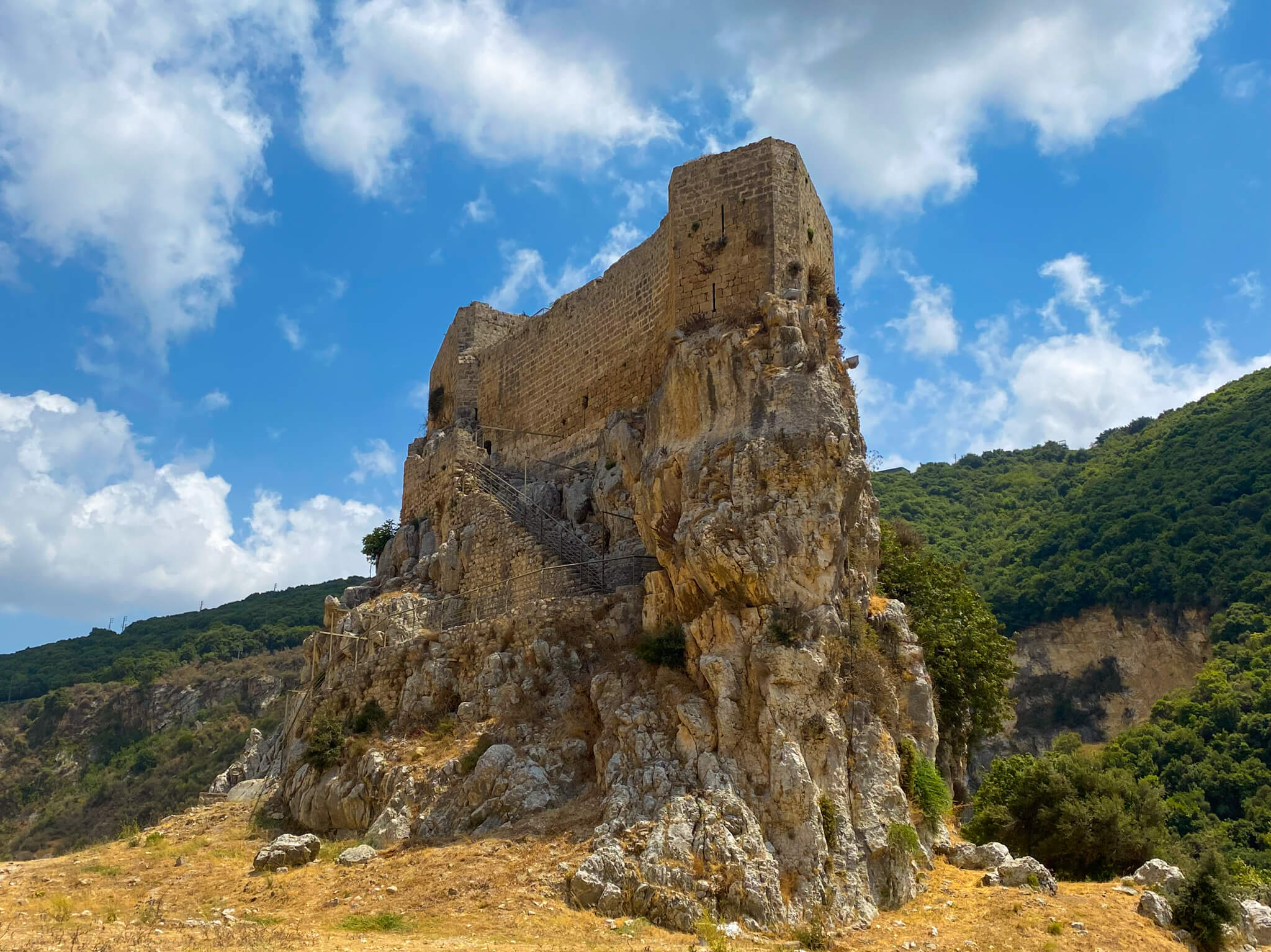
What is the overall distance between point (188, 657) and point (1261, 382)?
60.1 metres

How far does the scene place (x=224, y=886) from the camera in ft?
50.0

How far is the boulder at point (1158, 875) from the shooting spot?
49.5ft

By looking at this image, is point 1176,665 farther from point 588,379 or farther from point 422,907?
point 422,907

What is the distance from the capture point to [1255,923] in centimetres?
1570

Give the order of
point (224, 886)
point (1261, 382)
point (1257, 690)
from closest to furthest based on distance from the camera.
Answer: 1. point (224, 886)
2. point (1257, 690)
3. point (1261, 382)

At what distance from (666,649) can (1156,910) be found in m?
7.59

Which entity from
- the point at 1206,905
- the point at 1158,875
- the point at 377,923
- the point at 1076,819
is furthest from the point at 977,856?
the point at 377,923

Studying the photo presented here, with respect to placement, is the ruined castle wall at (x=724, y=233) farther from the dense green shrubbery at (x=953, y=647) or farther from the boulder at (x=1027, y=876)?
the boulder at (x=1027, y=876)

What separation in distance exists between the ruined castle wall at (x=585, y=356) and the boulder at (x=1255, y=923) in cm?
1319

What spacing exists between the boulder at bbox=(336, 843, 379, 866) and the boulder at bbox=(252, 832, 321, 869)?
2.25 ft

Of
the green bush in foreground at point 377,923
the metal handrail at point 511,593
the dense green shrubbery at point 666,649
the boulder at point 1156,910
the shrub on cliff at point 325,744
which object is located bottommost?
the boulder at point 1156,910

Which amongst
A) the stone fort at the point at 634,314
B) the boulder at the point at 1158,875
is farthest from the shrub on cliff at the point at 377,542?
the boulder at the point at 1158,875

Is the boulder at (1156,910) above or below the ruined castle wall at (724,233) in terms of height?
below

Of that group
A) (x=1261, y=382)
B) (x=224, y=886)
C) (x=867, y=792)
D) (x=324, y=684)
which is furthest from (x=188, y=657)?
(x=1261, y=382)
